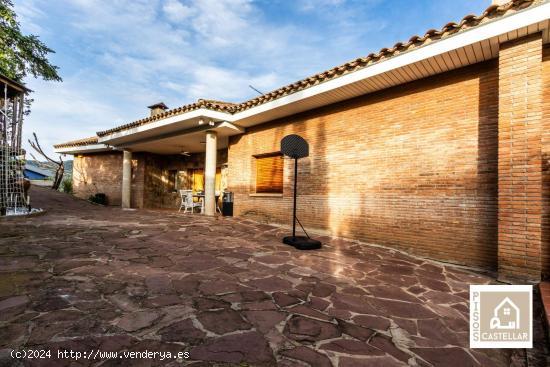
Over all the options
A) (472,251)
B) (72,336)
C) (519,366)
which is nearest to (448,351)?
(519,366)

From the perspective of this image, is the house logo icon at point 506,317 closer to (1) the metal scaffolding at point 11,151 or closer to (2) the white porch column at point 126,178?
(1) the metal scaffolding at point 11,151

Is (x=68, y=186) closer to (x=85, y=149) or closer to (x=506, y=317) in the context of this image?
(x=85, y=149)

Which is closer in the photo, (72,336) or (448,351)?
(72,336)

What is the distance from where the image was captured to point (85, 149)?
52.8 ft

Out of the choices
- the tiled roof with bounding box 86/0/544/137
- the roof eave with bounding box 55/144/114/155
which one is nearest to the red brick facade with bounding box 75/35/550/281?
the tiled roof with bounding box 86/0/544/137

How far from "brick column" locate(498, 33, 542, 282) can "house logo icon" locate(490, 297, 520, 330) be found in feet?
5.75

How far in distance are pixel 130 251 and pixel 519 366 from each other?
17.1ft

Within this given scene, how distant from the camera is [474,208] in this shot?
Answer: 4969 millimetres

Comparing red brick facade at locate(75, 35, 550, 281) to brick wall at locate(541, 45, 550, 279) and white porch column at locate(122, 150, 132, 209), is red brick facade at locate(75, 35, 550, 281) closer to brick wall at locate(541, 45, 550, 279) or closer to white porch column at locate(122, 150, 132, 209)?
brick wall at locate(541, 45, 550, 279)

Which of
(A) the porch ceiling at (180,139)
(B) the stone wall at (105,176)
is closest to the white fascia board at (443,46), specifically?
(A) the porch ceiling at (180,139)

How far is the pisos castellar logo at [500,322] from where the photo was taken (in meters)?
2.48

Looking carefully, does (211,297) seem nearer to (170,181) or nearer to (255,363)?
(255,363)

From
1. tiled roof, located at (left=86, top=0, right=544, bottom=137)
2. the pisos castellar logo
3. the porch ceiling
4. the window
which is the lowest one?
the pisos castellar logo

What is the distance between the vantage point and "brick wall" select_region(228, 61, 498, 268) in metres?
4.95
